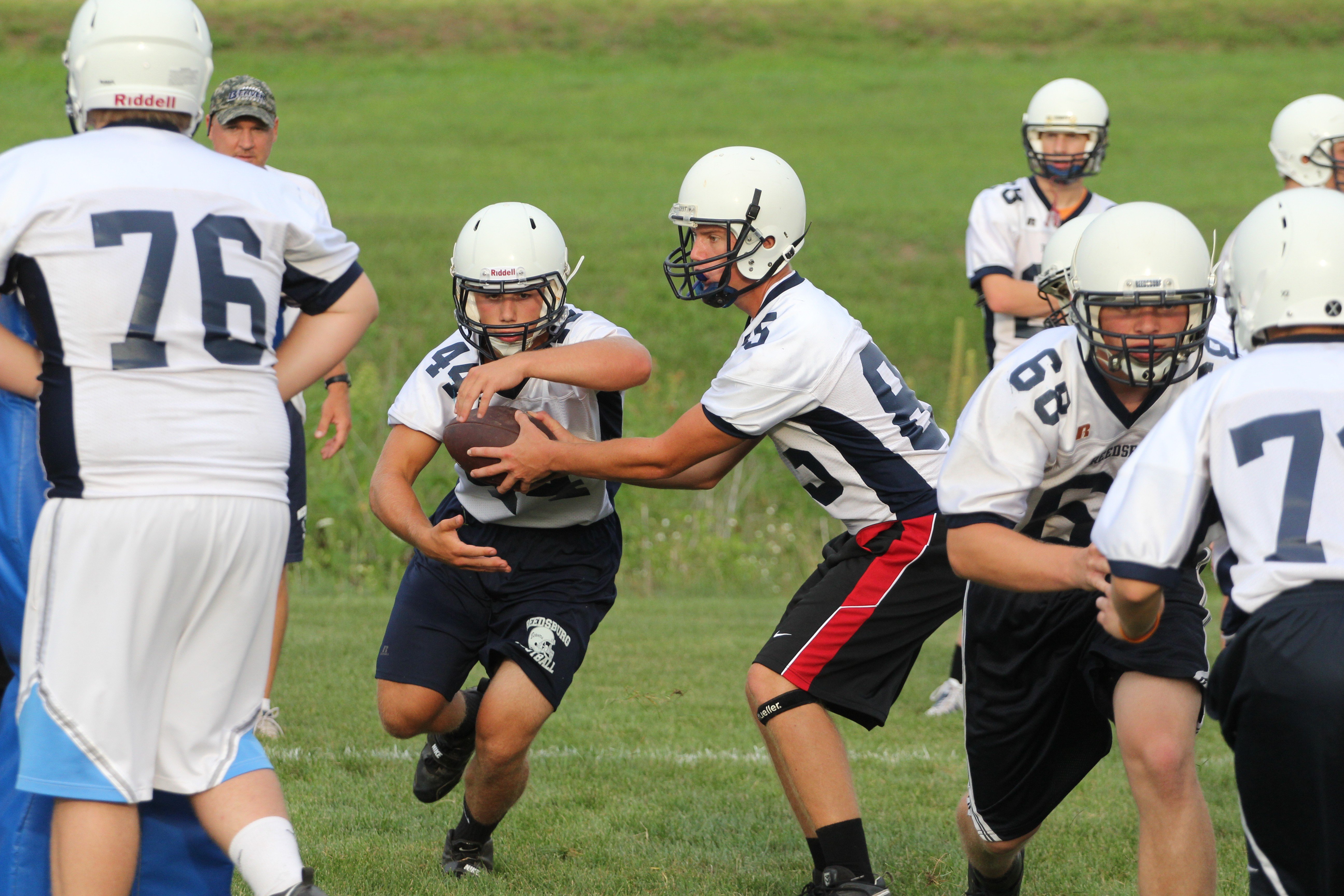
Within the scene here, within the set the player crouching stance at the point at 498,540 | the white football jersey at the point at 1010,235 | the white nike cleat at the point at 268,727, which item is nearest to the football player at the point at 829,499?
the player crouching stance at the point at 498,540

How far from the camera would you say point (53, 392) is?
2.85 metres

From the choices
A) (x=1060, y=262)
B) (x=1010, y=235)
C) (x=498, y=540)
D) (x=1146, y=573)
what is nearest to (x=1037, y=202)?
(x=1010, y=235)

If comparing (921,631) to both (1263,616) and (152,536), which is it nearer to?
(1263,616)

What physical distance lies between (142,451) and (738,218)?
203cm

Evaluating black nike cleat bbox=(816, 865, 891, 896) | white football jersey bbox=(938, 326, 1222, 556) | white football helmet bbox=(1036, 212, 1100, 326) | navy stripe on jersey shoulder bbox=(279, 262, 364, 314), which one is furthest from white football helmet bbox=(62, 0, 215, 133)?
white football helmet bbox=(1036, 212, 1100, 326)

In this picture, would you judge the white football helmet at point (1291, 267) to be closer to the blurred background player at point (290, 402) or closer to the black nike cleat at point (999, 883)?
the black nike cleat at point (999, 883)

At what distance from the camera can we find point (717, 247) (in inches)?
173

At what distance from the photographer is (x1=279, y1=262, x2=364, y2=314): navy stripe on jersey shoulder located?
3.14 m

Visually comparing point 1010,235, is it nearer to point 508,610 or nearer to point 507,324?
point 507,324

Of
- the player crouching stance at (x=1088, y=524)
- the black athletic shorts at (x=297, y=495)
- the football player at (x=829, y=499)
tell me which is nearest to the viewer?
the player crouching stance at (x=1088, y=524)

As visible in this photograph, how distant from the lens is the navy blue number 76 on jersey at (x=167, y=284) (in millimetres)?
2816

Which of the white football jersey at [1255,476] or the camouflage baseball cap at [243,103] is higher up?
the camouflage baseball cap at [243,103]

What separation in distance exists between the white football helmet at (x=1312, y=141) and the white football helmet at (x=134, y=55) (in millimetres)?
4572

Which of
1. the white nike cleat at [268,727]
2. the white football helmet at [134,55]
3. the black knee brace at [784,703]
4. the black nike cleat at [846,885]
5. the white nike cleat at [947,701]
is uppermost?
the white football helmet at [134,55]
